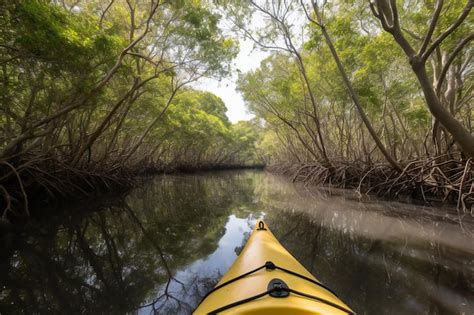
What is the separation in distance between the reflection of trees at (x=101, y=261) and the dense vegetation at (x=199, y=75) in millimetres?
1217

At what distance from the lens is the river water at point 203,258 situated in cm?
229

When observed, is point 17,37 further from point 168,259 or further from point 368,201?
point 368,201

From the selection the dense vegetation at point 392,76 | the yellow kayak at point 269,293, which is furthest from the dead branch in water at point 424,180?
the yellow kayak at point 269,293

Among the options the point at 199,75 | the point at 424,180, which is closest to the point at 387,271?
the point at 424,180

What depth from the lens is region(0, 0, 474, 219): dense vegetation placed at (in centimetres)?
422

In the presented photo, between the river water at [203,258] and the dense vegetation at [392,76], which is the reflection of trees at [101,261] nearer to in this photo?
the river water at [203,258]

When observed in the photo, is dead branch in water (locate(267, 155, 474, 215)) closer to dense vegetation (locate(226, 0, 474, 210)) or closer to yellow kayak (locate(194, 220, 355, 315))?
dense vegetation (locate(226, 0, 474, 210))

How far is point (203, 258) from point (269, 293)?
222cm

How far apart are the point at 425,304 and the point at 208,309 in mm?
1940

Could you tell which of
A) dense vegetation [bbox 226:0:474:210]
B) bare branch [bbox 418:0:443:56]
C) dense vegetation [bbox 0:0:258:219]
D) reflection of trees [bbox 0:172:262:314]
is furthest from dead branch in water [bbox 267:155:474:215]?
dense vegetation [bbox 0:0:258:219]

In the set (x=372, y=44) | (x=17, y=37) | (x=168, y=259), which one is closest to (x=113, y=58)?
(x=17, y=37)

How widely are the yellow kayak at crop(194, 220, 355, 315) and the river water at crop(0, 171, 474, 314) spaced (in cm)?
70

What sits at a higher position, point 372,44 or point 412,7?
point 412,7

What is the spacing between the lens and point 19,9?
336 cm
